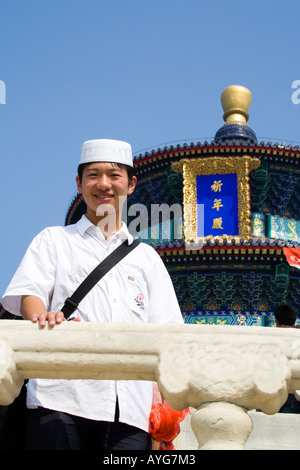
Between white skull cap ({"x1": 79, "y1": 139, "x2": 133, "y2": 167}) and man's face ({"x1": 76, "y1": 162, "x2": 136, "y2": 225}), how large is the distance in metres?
0.02

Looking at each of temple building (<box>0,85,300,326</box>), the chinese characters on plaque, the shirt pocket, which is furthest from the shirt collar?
the chinese characters on plaque

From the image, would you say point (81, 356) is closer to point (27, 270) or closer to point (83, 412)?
point (83, 412)

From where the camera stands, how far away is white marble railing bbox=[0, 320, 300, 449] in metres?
1.94

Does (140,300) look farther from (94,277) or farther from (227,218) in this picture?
(227,218)

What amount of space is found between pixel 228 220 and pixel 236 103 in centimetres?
396

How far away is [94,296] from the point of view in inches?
93.7

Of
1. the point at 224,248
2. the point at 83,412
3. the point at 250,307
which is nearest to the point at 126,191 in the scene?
the point at 83,412

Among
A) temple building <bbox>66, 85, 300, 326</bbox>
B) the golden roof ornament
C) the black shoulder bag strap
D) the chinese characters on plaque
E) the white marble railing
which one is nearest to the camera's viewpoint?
the white marble railing

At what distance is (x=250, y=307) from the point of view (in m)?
11.7

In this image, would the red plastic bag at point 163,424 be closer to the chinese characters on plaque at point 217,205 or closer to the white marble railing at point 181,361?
the white marble railing at point 181,361

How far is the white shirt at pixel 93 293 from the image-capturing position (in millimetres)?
2188

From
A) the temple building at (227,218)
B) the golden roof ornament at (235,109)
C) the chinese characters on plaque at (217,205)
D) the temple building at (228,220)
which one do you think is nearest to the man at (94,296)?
the temple building at (227,218)

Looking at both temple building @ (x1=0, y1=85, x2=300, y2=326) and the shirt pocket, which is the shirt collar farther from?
temple building @ (x1=0, y1=85, x2=300, y2=326)
